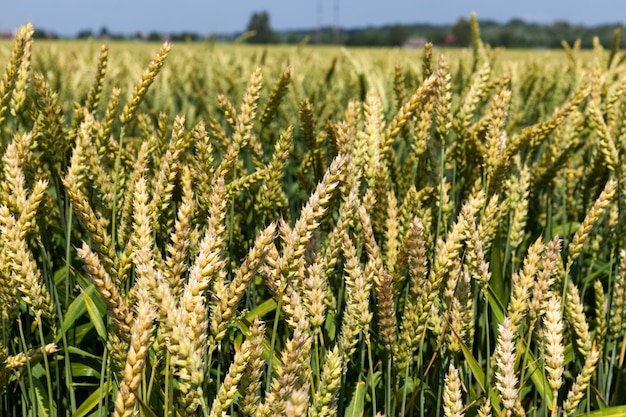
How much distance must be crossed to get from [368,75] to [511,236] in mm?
1546

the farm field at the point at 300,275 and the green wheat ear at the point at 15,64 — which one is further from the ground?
the green wheat ear at the point at 15,64

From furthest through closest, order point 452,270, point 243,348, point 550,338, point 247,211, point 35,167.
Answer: point 247,211 → point 35,167 → point 452,270 → point 550,338 → point 243,348

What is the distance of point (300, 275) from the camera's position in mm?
991

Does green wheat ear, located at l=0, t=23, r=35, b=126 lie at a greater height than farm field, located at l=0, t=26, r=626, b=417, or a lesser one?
greater

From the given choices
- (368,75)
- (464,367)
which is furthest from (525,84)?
(464,367)

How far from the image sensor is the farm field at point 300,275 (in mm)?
810

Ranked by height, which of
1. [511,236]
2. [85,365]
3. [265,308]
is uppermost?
[511,236]

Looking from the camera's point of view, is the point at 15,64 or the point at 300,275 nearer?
the point at 300,275

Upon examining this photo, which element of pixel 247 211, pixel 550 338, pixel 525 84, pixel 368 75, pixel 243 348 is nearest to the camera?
pixel 243 348

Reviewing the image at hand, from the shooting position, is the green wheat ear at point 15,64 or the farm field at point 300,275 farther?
the green wheat ear at point 15,64

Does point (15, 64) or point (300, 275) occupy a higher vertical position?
point (15, 64)

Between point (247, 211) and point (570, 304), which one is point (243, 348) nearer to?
point (570, 304)

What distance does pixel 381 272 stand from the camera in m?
0.93

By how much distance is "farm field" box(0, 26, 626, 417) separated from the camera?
0.81 m
